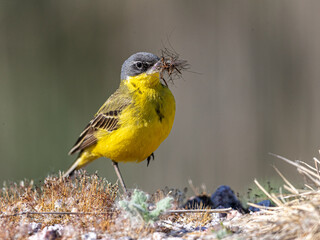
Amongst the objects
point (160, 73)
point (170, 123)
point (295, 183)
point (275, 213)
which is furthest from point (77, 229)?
point (295, 183)

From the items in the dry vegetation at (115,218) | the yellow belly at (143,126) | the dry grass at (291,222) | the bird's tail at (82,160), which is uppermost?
the bird's tail at (82,160)

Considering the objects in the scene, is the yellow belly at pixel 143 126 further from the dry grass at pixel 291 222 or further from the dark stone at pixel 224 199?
the dry grass at pixel 291 222

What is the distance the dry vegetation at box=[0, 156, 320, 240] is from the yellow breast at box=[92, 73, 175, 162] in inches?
34.2

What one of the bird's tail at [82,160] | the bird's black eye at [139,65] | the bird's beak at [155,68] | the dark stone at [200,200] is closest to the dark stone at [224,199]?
the dark stone at [200,200]

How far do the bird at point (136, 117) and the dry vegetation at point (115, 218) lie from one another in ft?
2.99

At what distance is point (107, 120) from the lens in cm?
567

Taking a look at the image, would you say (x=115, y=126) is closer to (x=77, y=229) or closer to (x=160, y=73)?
(x=160, y=73)

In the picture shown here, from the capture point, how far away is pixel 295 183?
5.36 metres

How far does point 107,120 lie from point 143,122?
811 mm

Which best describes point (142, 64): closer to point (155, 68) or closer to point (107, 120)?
point (155, 68)

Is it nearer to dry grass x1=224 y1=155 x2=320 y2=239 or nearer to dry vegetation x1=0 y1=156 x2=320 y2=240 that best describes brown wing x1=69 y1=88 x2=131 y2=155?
dry vegetation x1=0 y1=156 x2=320 y2=240

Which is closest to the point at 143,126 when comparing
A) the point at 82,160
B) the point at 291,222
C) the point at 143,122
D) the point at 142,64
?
the point at 143,122

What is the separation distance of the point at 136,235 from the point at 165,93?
2388mm

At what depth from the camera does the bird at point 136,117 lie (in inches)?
199
